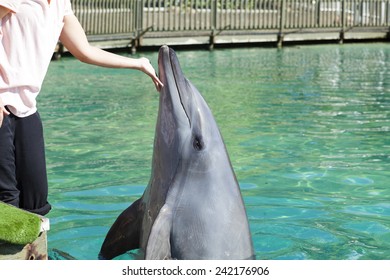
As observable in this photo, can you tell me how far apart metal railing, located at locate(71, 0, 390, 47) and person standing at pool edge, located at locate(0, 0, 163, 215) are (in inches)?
675

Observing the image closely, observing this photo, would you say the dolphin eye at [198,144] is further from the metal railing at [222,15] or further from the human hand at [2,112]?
the metal railing at [222,15]

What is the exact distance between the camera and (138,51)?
21625 mm

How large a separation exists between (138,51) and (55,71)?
222 inches

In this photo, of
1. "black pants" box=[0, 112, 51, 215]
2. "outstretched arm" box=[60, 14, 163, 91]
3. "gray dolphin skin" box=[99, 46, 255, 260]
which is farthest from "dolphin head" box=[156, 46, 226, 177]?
"black pants" box=[0, 112, 51, 215]

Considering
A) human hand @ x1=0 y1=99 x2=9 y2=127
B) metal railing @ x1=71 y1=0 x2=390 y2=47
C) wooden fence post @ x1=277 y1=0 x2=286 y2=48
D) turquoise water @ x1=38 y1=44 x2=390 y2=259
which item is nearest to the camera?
human hand @ x1=0 y1=99 x2=9 y2=127

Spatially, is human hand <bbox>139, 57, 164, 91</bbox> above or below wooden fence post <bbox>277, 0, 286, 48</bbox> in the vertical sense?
above

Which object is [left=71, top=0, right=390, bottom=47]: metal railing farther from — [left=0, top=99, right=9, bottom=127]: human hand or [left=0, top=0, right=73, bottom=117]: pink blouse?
[left=0, top=99, right=9, bottom=127]: human hand

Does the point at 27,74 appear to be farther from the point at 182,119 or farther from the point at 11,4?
the point at 182,119

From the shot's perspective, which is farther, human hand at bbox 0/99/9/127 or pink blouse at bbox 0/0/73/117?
pink blouse at bbox 0/0/73/117

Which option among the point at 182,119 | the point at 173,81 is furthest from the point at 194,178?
the point at 173,81

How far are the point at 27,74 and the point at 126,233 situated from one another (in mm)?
917

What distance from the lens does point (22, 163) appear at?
154 inches

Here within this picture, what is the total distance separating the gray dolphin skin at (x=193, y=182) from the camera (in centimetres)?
379

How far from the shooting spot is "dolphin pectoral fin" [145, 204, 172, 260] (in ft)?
11.8
